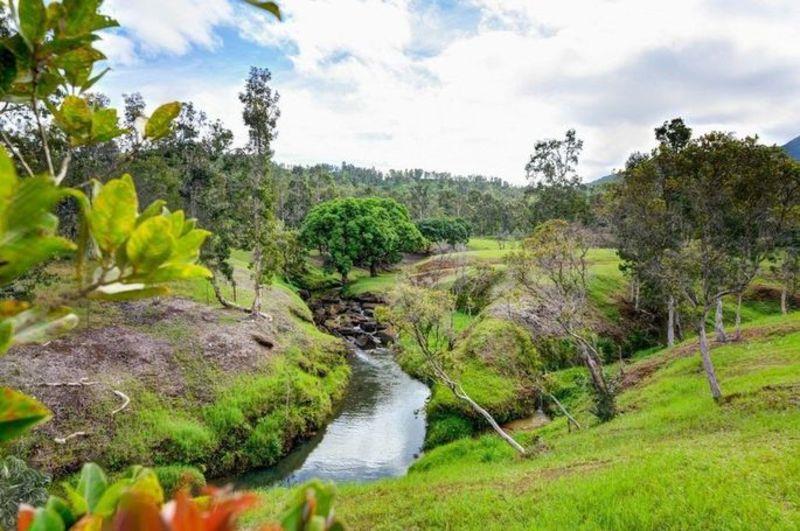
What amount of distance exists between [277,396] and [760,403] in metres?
16.2

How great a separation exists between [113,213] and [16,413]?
0.35 metres

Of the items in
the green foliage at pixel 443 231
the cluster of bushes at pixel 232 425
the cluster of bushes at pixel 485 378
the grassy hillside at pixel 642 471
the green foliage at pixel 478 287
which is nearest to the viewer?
the grassy hillside at pixel 642 471

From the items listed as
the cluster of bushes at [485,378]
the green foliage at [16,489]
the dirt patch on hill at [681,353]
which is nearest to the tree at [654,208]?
the dirt patch on hill at [681,353]

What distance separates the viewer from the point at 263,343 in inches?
965

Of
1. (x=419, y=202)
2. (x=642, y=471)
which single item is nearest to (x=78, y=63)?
(x=642, y=471)

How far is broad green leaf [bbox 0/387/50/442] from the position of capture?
798 millimetres

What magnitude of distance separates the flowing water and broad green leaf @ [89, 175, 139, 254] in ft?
56.8

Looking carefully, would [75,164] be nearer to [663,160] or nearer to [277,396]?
[277,396]

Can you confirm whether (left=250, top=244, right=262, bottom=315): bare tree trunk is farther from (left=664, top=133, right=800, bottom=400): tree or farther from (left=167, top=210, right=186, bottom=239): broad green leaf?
(left=167, top=210, right=186, bottom=239): broad green leaf

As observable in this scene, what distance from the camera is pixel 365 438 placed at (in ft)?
66.1

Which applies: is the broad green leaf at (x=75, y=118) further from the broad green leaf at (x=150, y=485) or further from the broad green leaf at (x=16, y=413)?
the broad green leaf at (x=150, y=485)

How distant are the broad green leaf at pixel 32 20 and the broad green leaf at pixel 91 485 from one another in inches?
34.0

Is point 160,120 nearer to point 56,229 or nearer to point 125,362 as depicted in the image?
point 56,229

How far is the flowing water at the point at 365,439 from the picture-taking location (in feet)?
57.4
